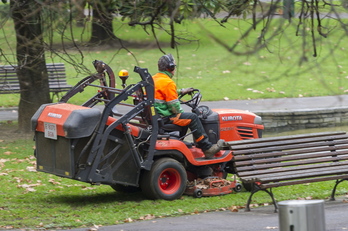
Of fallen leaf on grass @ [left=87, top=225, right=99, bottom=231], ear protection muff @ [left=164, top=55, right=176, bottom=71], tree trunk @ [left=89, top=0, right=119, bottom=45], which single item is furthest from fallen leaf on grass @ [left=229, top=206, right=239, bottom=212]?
tree trunk @ [left=89, top=0, right=119, bottom=45]

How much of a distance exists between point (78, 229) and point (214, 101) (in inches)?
458

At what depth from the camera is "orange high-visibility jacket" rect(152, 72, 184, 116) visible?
928 cm

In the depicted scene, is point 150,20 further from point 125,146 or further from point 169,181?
point 169,181

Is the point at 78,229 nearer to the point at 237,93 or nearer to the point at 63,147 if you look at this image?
the point at 63,147

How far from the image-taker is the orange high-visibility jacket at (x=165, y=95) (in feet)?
30.5

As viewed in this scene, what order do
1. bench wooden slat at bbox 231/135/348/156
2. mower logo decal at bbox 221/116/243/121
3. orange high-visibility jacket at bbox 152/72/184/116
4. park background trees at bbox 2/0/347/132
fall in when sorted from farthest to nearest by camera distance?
1. mower logo decal at bbox 221/116/243/121
2. orange high-visibility jacket at bbox 152/72/184/116
3. bench wooden slat at bbox 231/135/348/156
4. park background trees at bbox 2/0/347/132

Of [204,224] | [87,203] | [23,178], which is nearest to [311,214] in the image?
[204,224]

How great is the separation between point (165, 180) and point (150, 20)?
2.68 metres

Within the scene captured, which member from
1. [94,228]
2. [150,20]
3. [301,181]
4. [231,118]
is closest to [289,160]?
[301,181]

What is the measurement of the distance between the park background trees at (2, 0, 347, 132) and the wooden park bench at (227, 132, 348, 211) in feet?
4.21

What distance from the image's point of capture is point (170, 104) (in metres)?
9.28

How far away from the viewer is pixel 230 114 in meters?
10.2

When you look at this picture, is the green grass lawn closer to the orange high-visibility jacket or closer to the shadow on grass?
the shadow on grass

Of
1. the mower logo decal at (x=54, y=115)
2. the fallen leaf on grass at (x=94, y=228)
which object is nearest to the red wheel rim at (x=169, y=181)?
the fallen leaf on grass at (x=94, y=228)
